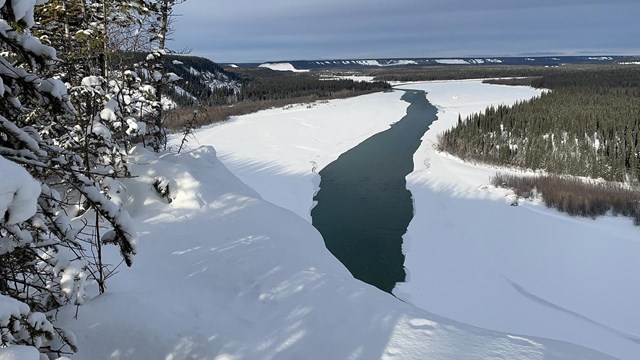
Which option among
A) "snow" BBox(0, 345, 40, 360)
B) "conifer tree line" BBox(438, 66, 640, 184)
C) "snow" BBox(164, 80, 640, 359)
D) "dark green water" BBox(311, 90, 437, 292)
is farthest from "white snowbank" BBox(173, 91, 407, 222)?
"snow" BBox(0, 345, 40, 360)

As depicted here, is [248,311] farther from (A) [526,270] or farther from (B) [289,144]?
(B) [289,144]

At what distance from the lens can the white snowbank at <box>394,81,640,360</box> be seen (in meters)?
11.5

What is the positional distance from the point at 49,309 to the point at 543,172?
1161 inches

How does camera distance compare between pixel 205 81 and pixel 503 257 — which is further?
pixel 205 81

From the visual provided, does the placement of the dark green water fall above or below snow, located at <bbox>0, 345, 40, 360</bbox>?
below

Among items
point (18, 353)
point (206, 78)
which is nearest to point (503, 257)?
point (18, 353)

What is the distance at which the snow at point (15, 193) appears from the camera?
2.29 m

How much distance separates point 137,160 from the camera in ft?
40.5

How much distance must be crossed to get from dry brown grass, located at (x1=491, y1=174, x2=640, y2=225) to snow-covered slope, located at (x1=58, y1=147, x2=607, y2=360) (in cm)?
1400

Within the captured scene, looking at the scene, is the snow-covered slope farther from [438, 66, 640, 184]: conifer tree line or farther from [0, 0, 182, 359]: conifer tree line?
[438, 66, 640, 184]: conifer tree line

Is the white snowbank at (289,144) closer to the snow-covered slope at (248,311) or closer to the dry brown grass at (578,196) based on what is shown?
the snow-covered slope at (248,311)

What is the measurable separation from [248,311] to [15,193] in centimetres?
521

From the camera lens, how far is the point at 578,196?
65.6 feet

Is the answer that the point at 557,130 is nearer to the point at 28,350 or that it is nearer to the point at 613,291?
the point at 613,291
